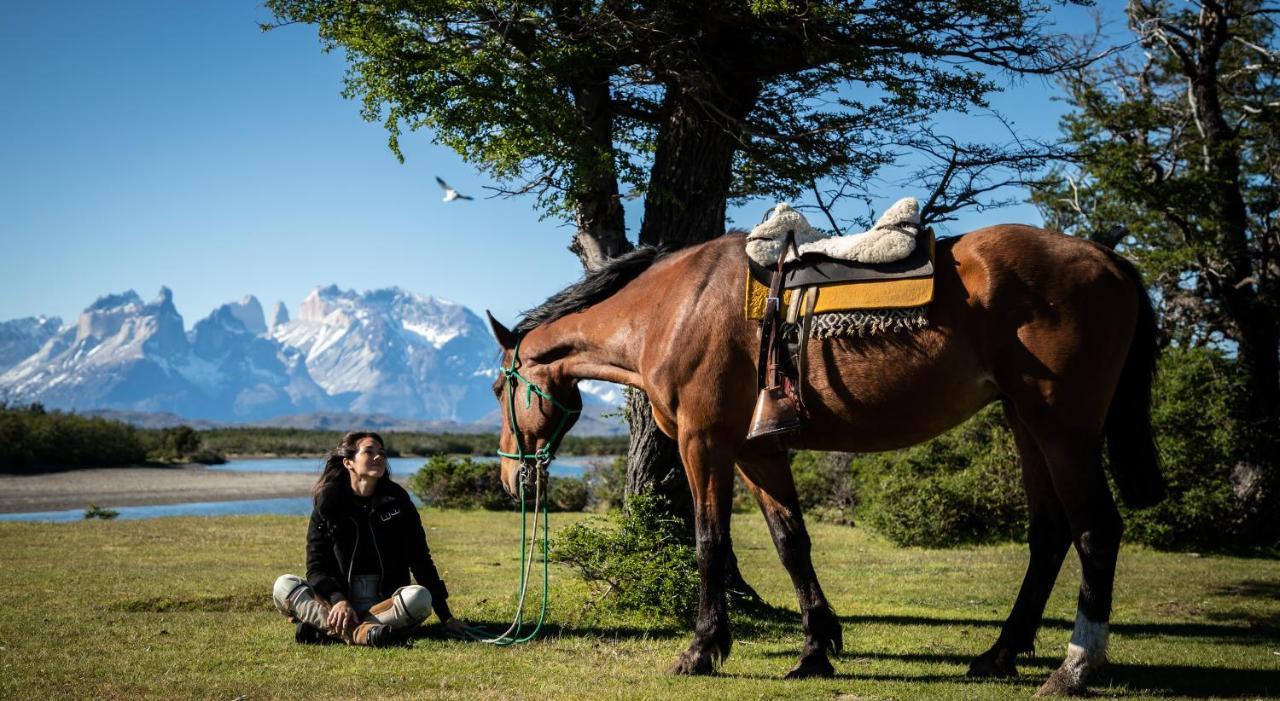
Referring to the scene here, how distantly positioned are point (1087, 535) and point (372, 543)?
4822mm

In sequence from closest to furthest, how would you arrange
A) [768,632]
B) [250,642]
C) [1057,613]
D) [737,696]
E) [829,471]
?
[737,696] < [250,642] < [768,632] < [1057,613] < [829,471]

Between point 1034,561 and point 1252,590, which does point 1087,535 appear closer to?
point 1034,561

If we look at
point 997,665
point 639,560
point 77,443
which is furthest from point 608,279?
point 77,443

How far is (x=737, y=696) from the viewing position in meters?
5.27

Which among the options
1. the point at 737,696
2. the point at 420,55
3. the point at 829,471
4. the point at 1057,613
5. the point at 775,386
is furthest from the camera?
the point at 829,471

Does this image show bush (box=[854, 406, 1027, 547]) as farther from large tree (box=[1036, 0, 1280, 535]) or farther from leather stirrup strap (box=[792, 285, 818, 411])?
leather stirrup strap (box=[792, 285, 818, 411])

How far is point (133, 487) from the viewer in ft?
104

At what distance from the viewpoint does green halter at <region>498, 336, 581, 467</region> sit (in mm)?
6941

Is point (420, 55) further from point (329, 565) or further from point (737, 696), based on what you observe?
point (737, 696)

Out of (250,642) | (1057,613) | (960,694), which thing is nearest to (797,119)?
(1057,613)

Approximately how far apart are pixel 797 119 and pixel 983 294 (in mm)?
5065

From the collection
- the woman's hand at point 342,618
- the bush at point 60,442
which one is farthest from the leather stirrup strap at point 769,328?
the bush at point 60,442

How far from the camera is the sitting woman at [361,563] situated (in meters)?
6.77

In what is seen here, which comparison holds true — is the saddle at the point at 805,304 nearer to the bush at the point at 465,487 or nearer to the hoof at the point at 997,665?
the hoof at the point at 997,665
